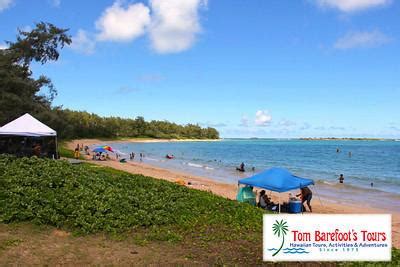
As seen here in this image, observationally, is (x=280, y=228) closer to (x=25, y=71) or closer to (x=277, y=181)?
(x=277, y=181)

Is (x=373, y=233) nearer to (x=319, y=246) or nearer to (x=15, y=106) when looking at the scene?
(x=319, y=246)

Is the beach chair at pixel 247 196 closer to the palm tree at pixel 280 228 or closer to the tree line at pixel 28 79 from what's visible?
the palm tree at pixel 280 228

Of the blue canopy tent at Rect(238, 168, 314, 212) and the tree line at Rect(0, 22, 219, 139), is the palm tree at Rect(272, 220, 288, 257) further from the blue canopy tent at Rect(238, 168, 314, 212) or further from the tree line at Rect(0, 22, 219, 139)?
the tree line at Rect(0, 22, 219, 139)

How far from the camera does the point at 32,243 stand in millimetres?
7965

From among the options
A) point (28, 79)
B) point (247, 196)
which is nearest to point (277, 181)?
point (247, 196)

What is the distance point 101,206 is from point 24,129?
556 inches

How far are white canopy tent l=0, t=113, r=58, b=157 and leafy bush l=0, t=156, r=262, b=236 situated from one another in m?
9.31

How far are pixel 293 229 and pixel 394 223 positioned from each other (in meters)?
12.8

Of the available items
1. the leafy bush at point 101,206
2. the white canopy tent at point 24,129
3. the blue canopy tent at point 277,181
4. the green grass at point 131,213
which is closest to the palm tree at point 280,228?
the green grass at point 131,213

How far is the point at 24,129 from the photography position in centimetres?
2181

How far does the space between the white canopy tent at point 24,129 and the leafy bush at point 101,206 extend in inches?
367

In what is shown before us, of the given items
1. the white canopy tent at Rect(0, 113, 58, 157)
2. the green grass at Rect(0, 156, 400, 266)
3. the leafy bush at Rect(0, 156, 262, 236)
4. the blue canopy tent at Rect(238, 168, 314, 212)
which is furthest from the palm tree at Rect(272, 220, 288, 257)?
the white canopy tent at Rect(0, 113, 58, 157)

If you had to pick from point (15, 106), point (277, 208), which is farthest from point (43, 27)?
point (277, 208)

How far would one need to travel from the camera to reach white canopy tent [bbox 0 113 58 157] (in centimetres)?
2138
